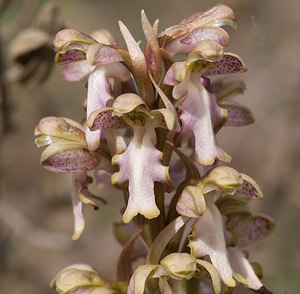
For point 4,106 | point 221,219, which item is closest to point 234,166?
point 4,106

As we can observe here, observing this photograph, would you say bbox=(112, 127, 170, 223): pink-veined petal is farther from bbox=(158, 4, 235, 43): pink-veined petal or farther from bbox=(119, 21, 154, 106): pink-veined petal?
bbox=(158, 4, 235, 43): pink-veined petal

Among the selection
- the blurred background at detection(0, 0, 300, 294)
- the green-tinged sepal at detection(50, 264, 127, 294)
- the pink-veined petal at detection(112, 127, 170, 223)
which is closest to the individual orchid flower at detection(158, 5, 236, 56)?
the pink-veined petal at detection(112, 127, 170, 223)

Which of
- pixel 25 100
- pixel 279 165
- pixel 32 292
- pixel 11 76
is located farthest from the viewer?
pixel 25 100

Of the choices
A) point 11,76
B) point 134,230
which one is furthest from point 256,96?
point 134,230

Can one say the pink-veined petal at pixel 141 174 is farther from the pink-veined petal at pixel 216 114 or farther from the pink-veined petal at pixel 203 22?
the pink-veined petal at pixel 203 22

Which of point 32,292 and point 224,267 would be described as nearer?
point 224,267

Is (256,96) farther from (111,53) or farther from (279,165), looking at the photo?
(111,53)

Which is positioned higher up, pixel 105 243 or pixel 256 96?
pixel 256 96
